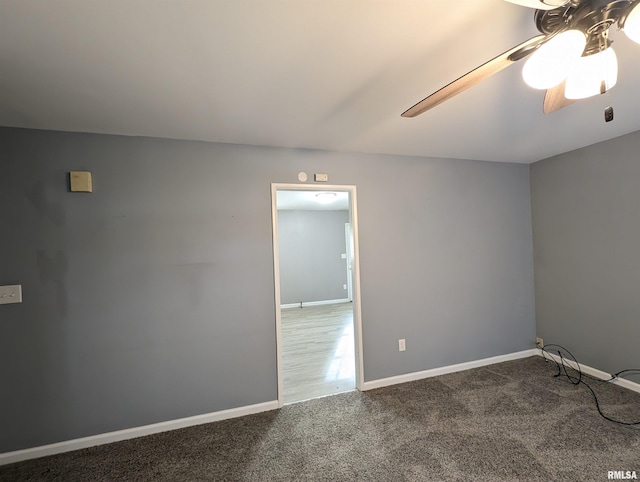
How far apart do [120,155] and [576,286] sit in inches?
177

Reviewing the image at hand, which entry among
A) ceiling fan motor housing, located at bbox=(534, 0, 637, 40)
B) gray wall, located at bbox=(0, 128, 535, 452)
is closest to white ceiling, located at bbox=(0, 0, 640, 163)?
ceiling fan motor housing, located at bbox=(534, 0, 637, 40)

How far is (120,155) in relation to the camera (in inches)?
85.2

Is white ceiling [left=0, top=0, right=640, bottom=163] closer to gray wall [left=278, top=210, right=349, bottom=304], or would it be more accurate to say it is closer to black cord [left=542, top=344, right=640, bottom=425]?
black cord [left=542, top=344, right=640, bottom=425]

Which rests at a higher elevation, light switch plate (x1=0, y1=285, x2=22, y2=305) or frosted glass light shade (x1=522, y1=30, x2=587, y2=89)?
frosted glass light shade (x1=522, y1=30, x2=587, y2=89)

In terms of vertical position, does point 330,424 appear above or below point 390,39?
below

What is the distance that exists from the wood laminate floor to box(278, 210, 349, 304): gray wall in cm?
79

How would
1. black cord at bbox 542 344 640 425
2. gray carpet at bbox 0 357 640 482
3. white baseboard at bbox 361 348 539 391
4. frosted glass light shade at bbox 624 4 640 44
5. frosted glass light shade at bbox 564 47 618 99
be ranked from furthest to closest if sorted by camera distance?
white baseboard at bbox 361 348 539 391
black cord at bbox 542 344 640 425
gray carpet at bbox 0 357 640 482
frosted glass light shade at bbox 564 47 618 99
frosted glass light shade at bbox 624 4 640 44

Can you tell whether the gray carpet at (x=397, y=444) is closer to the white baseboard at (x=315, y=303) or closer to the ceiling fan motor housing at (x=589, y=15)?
the ceiling fan motor housing at (x=589, y=15)

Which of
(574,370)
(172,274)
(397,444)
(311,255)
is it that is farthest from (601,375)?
(311,255)

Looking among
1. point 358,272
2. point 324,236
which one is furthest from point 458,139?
point 324,236

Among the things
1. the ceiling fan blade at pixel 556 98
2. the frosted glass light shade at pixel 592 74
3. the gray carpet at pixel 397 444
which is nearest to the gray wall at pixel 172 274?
the gray carpet at pixel 397 444

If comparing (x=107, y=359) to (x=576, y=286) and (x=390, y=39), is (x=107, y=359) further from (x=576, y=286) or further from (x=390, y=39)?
(x=576, y=286)

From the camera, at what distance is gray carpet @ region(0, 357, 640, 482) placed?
1.74 m

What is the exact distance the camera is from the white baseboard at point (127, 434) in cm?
194
